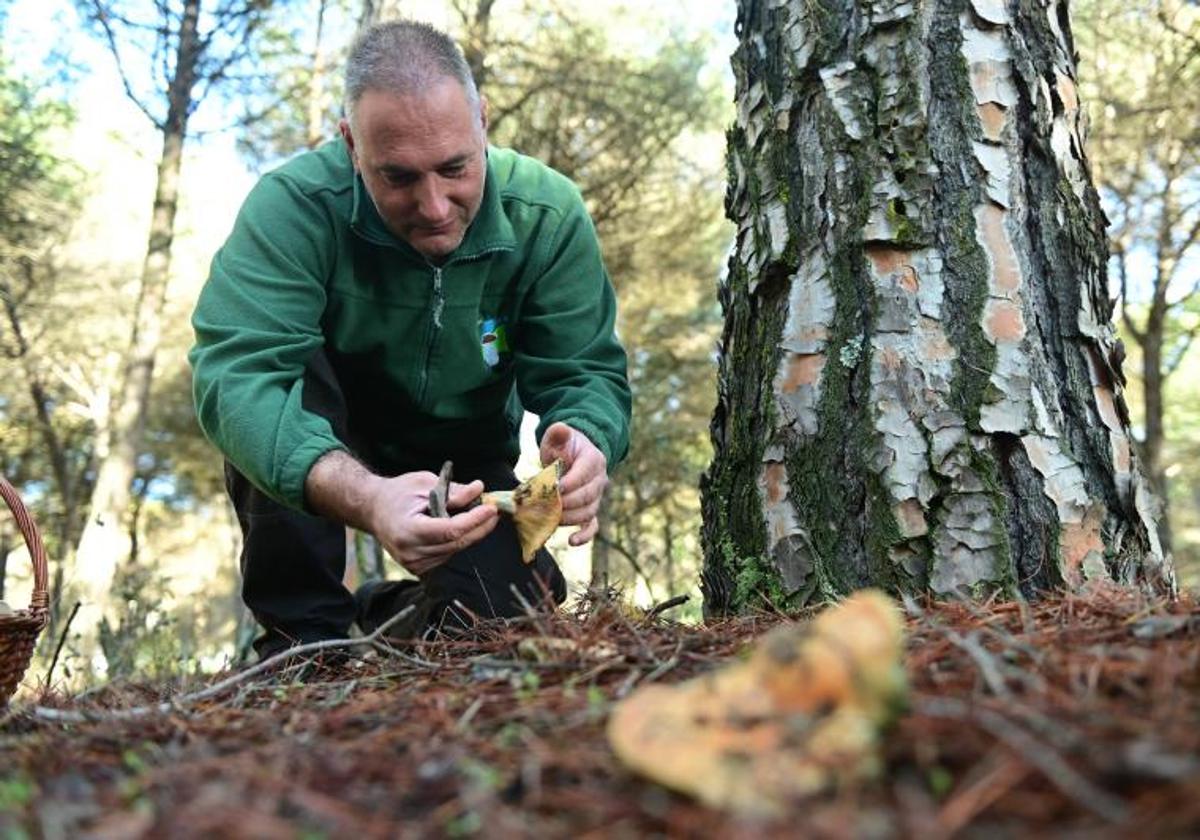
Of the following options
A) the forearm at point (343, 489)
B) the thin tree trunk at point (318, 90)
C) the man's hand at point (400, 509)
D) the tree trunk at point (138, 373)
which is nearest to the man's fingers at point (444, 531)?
the man's hand at point (400, 509)

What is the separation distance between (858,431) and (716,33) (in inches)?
391

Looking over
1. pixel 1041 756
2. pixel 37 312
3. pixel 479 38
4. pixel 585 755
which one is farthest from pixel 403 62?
pixel 37 312

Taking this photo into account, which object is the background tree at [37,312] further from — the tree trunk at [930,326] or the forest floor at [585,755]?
the forest floor at [585,755]

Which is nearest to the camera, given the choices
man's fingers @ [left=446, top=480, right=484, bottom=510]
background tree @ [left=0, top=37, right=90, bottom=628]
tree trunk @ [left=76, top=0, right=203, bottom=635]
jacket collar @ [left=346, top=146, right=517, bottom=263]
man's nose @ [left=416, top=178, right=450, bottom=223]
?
man's fingers @ [left=446, top=480, right=484, bottom=510]

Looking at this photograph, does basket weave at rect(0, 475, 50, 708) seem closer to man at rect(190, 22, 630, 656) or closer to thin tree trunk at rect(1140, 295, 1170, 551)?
man at rect(190, 22, 630, 656)

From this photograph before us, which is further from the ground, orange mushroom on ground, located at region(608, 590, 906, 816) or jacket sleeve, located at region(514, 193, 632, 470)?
jacket sleeve, located at region(514, 193, 632, 470)

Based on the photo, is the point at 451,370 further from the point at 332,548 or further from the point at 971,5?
the point at 971,5

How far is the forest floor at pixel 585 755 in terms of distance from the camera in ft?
2.79

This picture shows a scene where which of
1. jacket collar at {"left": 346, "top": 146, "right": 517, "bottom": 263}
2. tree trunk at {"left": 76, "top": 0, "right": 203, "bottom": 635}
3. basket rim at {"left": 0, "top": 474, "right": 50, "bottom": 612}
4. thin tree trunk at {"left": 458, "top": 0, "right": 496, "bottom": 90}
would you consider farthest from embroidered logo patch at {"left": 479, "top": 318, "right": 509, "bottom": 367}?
tree trunk at {"left": 76, "top": 0, "right": 203, "bottom": 635}

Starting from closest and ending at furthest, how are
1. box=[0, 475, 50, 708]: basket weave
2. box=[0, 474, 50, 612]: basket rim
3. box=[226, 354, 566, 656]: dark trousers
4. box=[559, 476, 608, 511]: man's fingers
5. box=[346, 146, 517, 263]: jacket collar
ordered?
box=[0, 475, 50, 708]: basket weave → box=[0, 474, 50, 612]: basket rim → box=[559, 476, 608, 511]: man's fingers → box=[346, 146, 517, 263]: jacket collar → box=[226, 354, 566, 656]: dark trousers

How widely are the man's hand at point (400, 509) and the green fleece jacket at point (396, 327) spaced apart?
7 cm

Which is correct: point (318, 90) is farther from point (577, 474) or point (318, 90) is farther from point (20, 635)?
point (20, 635)

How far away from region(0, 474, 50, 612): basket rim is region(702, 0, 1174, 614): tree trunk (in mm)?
1680

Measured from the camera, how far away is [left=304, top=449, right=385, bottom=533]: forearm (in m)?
2.22
